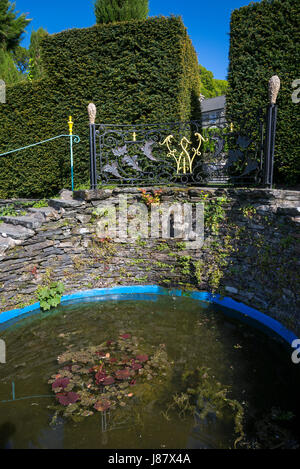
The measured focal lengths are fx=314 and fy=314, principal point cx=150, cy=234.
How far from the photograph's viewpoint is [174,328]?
4.14 metres

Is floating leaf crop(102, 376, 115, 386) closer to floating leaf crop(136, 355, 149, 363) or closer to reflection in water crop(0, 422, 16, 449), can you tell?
floating leaf crop(136, 355, 149, 363)

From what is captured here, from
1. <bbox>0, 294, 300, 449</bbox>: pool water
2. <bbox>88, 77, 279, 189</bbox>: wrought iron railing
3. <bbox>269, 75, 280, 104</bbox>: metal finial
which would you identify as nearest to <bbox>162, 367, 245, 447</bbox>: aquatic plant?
<bbox>0, 294, 300, 449</bbox>: pool water

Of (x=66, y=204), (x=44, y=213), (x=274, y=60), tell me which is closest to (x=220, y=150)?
(x=274, y=60)

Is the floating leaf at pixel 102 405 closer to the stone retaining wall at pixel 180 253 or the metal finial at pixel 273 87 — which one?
the stone retaining wall at pixel 180 253

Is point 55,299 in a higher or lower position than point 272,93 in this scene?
lower

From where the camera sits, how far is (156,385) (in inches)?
118

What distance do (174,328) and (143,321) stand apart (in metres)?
0.47

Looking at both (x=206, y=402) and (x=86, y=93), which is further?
(x=86, y=93)

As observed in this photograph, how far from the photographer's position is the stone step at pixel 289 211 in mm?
3773

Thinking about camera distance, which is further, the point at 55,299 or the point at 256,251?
the point at 55,299

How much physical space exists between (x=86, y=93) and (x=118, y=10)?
2190mm

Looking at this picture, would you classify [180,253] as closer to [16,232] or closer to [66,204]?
[66,204]
